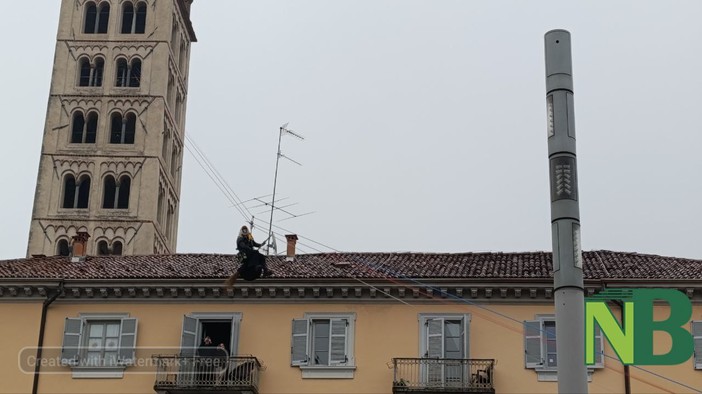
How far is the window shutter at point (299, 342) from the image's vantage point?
39469 millimetres

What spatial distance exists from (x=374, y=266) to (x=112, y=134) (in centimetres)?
4798

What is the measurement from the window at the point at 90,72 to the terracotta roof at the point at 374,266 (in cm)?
4456

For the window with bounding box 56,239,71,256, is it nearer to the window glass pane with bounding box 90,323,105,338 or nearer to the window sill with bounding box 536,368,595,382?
the window glass pane with bounding box 90,323,105,338

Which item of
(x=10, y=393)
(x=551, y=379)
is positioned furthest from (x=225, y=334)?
(x=551, y=379)

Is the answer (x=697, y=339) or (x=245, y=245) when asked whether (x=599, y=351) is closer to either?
(x=697, y=339)

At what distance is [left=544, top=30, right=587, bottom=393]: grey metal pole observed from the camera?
59.5 feet

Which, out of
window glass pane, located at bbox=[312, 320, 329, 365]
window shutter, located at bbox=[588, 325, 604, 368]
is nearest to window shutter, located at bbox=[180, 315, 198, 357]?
window glass pane, located at bbox=[312, 320, 329, 365]

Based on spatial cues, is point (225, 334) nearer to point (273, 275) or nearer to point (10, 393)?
point (273, 275)

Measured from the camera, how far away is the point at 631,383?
38.1 metres

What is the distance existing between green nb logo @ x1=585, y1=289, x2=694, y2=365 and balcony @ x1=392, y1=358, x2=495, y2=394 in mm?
3795

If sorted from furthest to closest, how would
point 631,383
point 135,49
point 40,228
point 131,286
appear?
1. point 135,49
2. point 40,228
3. point 131,286
4. point 631,383

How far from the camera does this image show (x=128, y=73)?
8888cm

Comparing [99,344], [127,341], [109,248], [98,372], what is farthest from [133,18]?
[98,372]

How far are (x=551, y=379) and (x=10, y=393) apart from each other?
1646cm
